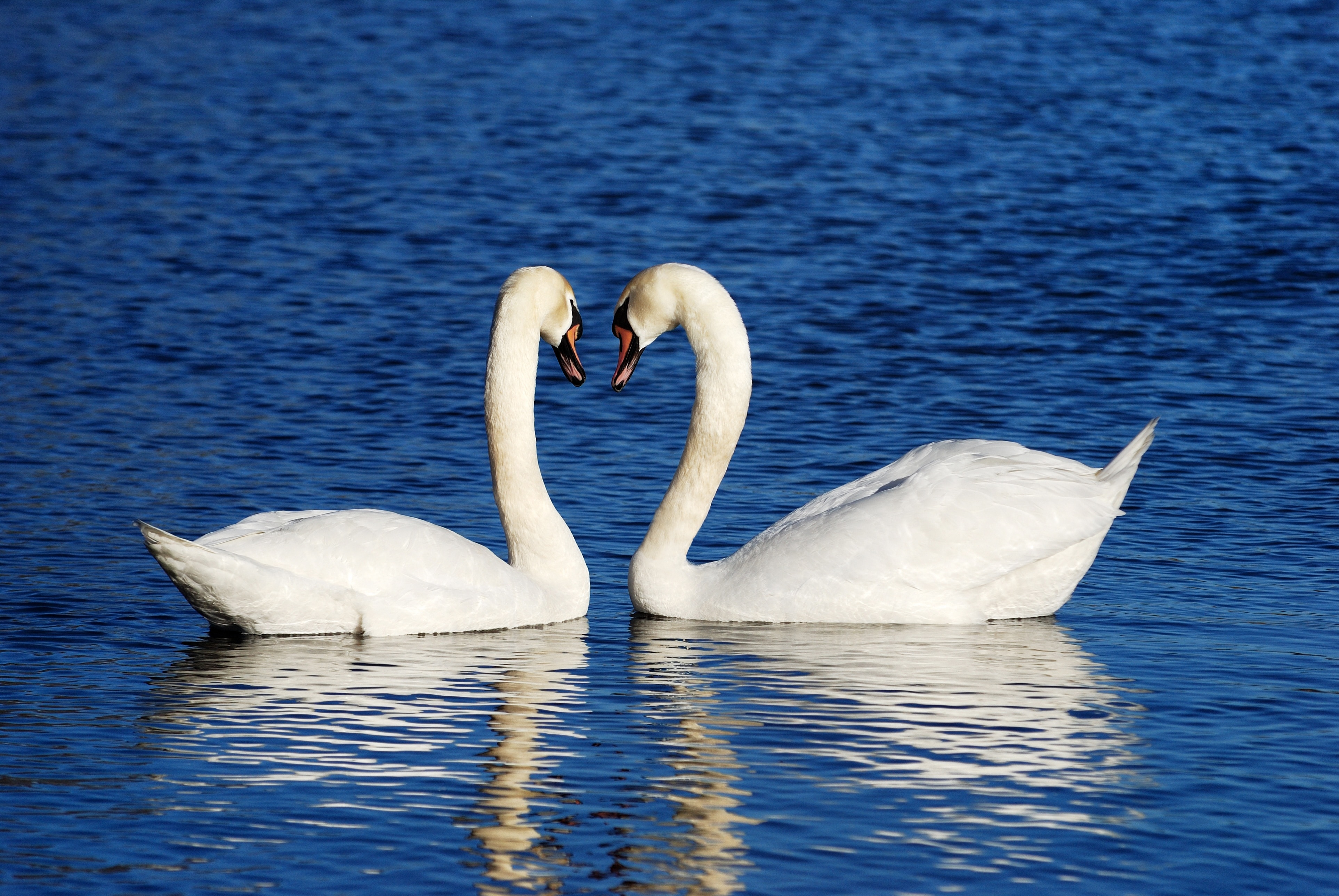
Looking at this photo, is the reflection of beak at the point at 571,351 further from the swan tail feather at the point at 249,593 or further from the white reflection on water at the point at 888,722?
the swan tail feather at the point at 249,593

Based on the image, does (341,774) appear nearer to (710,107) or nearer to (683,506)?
(683,506)

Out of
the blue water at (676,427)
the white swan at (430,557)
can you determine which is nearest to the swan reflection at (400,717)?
the blue water at (676,427)

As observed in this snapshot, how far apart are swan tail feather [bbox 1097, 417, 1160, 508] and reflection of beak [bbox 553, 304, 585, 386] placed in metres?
2.74

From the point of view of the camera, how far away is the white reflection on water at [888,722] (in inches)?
272

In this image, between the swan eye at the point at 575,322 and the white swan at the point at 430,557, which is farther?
the swan eye at the point at 575,322

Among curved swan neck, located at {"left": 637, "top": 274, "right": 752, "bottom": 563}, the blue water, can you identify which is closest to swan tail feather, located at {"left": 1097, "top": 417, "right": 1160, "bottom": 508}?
the blue water

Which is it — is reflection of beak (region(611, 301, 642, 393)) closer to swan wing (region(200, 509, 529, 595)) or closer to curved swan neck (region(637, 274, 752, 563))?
curved swan neck (region(637, 274, 752, 563))

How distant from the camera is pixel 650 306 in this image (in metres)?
10.4

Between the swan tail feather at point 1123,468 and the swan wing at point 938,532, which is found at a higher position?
the swan tail feather at point 1123,468

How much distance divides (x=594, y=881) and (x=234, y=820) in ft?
4.45

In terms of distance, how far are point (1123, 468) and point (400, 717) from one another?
4.15 m

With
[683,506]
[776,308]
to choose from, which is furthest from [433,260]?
[683,506]

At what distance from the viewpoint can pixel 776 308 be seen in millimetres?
17625

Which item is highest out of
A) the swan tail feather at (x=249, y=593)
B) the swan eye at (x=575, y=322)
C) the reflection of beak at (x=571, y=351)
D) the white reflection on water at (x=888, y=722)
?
the swan eye at (x=575, y=322)
